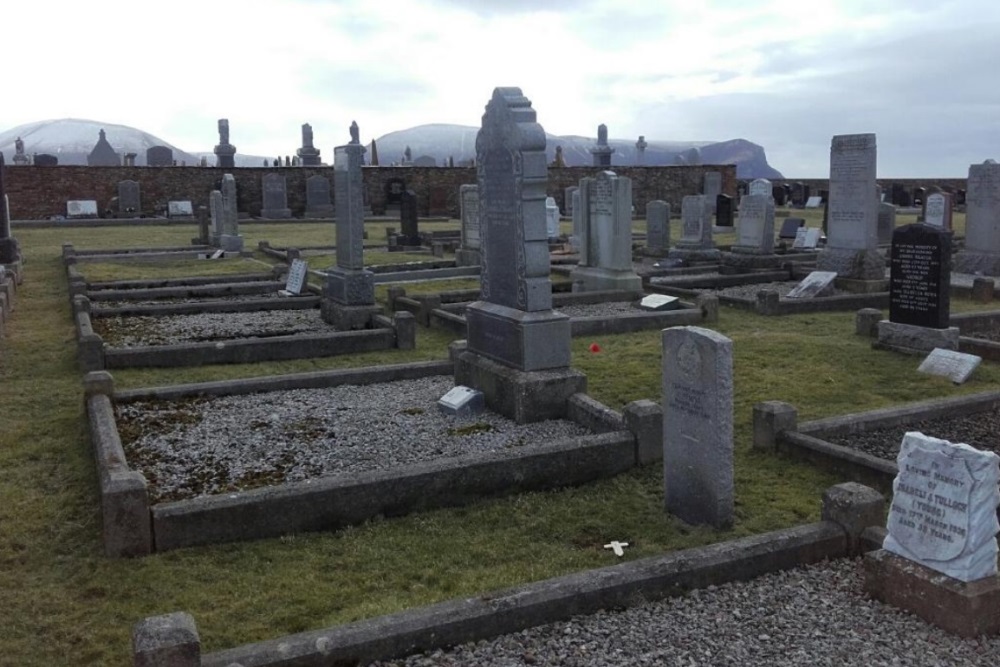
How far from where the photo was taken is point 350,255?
12.6m

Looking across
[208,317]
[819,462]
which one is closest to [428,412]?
[819,462]

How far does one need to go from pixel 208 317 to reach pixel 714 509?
9640 millimetres

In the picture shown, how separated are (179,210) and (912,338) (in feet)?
97.2

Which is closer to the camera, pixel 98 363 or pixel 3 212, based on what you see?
pixel 98 363

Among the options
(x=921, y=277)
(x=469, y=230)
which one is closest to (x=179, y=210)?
(x=469, y=230)

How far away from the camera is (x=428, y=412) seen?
8.23 meters

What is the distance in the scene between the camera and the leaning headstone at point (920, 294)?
10.3m

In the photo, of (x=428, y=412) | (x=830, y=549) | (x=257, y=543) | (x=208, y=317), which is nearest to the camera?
(x=830, y=549)

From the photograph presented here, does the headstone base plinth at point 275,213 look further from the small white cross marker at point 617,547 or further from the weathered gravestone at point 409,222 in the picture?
the small white cross marker at point 617,547

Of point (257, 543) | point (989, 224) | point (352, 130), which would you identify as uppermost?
point (352, 130)

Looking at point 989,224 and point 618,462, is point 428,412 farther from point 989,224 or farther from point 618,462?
point 989,224

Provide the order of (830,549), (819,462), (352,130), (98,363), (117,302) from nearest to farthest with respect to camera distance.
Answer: (830,549) < (819,462) < (98,363) < (117,302) < (352,130)

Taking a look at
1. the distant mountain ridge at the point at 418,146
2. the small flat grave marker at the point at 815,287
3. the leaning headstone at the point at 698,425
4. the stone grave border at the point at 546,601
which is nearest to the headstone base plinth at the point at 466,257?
the small flat grave marker at the point at 815,287

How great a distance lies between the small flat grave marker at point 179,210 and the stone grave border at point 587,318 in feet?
73.8
